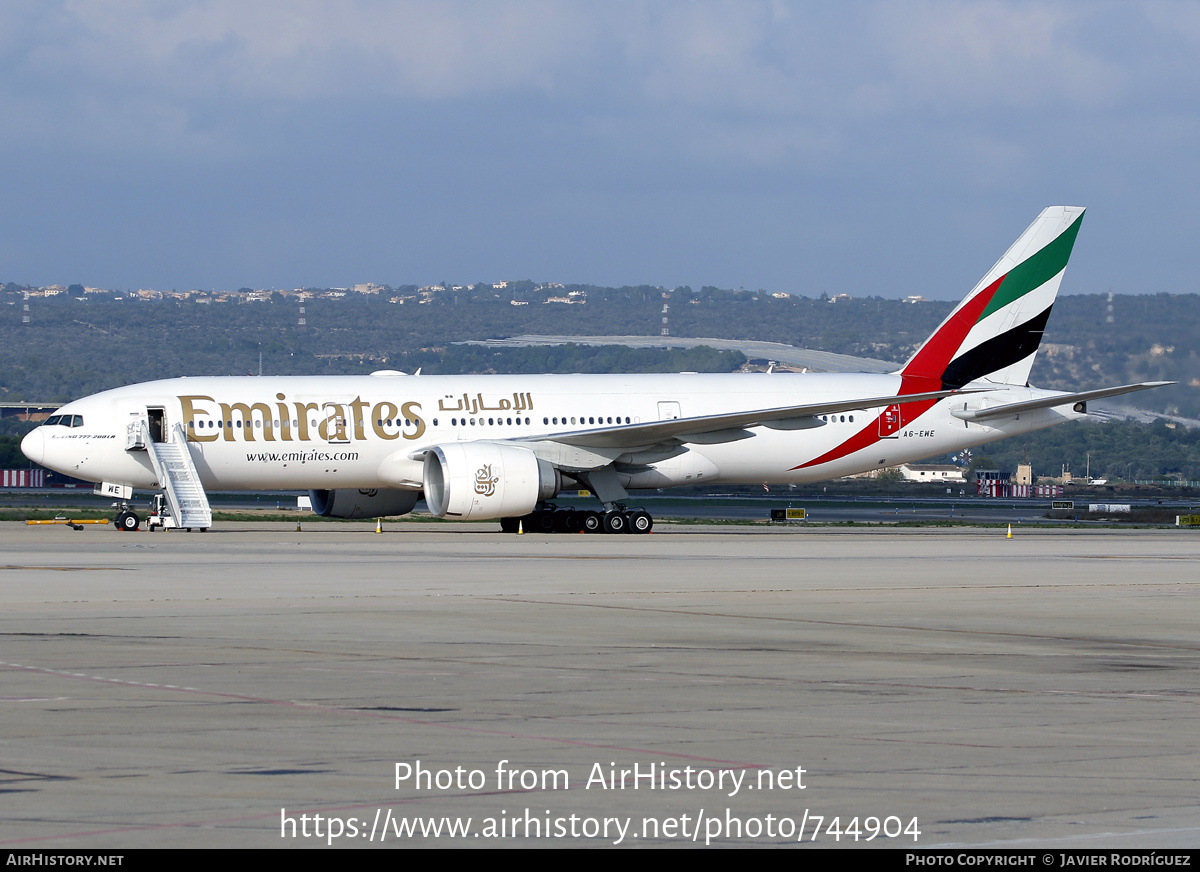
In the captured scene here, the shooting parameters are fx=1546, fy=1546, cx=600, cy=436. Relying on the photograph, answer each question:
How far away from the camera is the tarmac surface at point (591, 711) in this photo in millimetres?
7000

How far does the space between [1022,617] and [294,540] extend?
19.3 metres

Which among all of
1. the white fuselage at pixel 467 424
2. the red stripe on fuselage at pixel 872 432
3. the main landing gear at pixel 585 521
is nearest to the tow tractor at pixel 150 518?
the white fuselage at pixel 467 424

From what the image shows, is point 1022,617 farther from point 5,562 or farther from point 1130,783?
point 5,562

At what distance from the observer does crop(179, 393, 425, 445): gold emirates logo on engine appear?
37.1m

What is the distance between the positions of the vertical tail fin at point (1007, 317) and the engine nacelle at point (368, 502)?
1400 centimetres

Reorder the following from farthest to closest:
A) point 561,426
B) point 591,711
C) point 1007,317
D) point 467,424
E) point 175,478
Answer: point 1007,317, point 561,426, point 467,424, point 175,478, point 591,711

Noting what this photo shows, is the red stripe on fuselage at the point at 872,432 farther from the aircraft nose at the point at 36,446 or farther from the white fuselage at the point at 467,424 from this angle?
the aircraft nose at the point at 36,446

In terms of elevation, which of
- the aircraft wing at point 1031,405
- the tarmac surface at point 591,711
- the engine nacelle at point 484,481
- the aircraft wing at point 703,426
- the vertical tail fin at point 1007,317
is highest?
the vertical tail fin at point 1007,317

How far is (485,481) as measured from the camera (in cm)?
3497

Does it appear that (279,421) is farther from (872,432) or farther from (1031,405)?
(1031,405)

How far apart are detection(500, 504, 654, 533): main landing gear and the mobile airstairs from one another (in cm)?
739

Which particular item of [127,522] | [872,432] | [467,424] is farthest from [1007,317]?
[127,522]

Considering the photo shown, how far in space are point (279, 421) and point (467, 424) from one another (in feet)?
15.2
